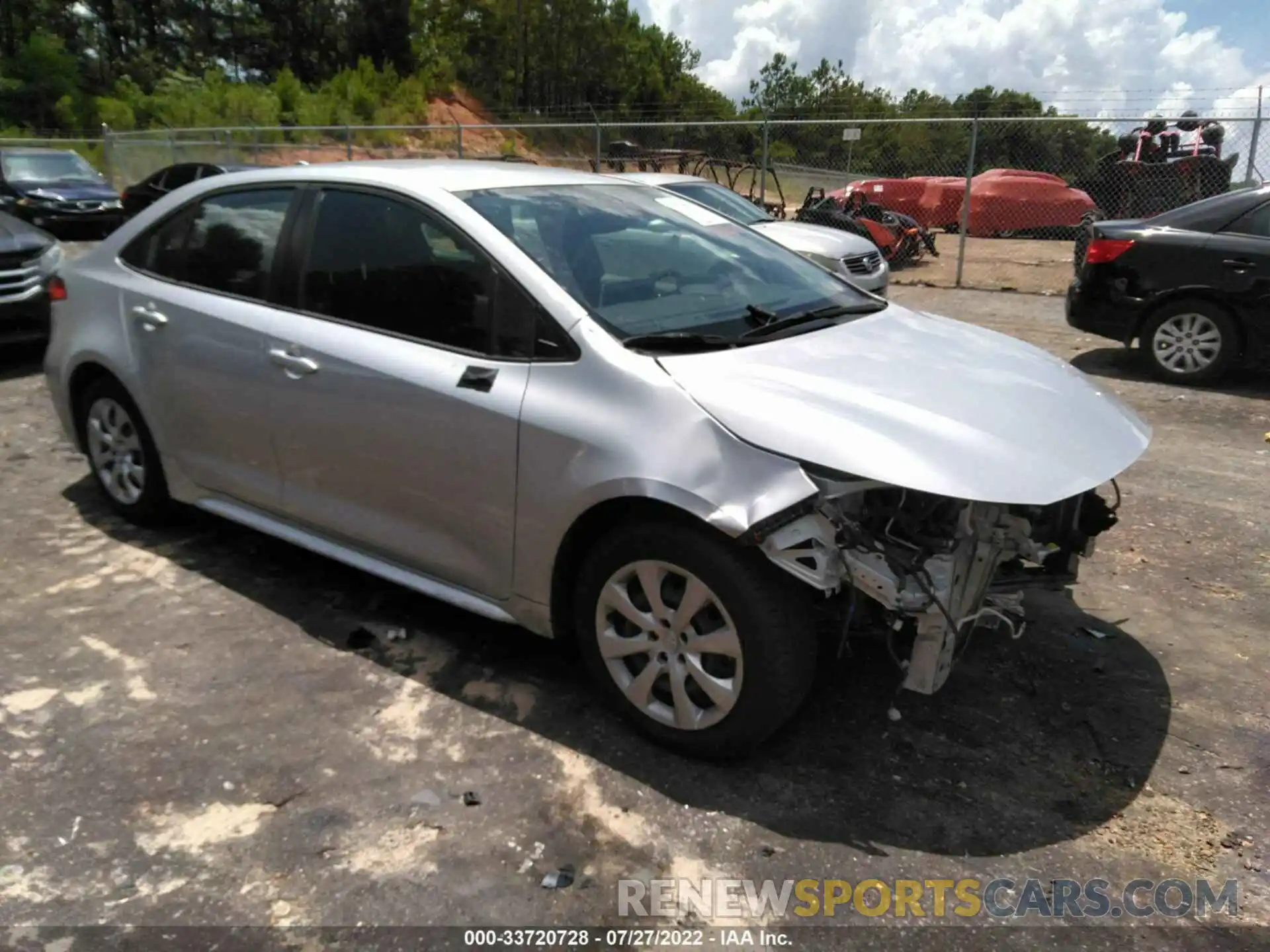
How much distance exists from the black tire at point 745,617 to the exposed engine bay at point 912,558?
3.6 inches

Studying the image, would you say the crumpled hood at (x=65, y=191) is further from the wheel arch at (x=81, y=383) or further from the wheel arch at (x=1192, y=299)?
the wheel arch at (x=1192, y=299)

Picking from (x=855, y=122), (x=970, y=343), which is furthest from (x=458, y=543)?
(x=855, y=122)

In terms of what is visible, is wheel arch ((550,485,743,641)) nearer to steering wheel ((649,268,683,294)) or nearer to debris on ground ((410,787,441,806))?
debris on ground ((410,787,441,806))

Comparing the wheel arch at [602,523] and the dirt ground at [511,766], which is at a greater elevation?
the wheel arch at [602,523]

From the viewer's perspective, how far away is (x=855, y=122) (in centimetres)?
1436

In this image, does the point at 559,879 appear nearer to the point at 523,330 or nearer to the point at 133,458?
the point at 523,330

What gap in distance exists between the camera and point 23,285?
7.66m

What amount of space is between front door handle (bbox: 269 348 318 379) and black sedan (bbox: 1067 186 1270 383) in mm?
6803

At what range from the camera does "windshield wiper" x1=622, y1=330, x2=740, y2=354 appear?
298 centimetres

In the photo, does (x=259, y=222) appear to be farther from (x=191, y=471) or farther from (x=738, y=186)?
(x=738, y=186)

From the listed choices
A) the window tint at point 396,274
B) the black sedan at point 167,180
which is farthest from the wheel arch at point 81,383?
the black sedan at point 167,180

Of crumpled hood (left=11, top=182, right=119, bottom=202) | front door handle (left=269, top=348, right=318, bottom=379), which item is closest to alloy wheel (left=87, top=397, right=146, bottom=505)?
front door handle (left=269, top=348, right=318, bottom=379)

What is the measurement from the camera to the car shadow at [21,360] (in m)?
7.89

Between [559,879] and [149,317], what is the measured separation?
3.06m
